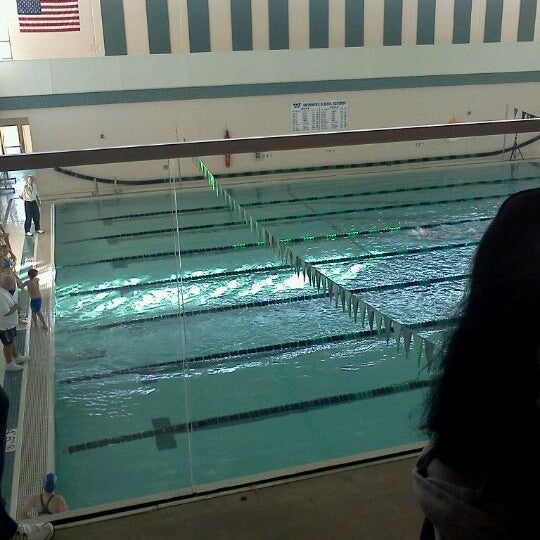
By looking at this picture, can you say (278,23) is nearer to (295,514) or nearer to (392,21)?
(392,21)

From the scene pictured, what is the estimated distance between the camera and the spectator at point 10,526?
1.21 metres

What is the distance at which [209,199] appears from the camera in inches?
339

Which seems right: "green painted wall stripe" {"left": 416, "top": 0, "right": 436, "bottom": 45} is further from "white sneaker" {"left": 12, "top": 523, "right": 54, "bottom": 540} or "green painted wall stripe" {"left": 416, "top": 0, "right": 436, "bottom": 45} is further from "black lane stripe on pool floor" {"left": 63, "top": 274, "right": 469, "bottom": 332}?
"white sneaker" {"left": 12, "top": 523, "right": 54, "bottom": 540}

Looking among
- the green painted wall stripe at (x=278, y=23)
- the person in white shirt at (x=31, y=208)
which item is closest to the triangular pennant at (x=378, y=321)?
the person in white shirt at (x=31, y=208)

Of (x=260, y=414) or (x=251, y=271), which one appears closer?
(x=260, y=414)

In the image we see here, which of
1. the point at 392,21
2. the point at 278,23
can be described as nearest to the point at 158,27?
the point at 278,23

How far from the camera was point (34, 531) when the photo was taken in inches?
52.7

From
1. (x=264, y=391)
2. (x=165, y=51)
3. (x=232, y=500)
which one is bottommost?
(x=264, y=391)

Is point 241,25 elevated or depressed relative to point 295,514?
elevated

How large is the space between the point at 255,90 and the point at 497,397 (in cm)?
1077

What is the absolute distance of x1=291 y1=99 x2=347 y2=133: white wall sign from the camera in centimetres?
1116

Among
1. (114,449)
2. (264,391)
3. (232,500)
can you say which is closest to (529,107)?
(264,391)

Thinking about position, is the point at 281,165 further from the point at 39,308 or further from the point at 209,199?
the point at 39,308

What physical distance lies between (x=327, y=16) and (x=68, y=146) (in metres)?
5.24
